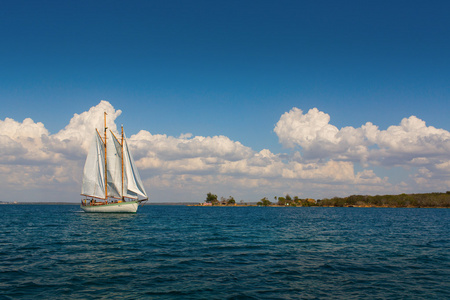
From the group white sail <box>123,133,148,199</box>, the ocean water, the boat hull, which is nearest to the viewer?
the ocean water

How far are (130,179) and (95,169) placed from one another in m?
10.2

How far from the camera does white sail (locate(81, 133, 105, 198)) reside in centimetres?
8881

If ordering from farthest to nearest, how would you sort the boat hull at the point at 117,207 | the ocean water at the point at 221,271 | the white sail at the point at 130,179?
the boat hull at the point at 117,207 < the white sail at the point at 130,179 < the ocean water at the point at 221,271

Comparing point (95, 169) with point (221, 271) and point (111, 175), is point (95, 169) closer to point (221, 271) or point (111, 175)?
point (111, 175)

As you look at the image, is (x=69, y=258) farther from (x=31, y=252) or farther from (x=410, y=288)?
(x=410, y=288)

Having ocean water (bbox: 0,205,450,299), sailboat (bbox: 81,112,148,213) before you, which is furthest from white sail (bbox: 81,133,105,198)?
ocean water (bbox: 0,205,450,299)

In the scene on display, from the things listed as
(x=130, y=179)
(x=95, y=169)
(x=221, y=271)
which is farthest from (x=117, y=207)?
(x=221, y=271)

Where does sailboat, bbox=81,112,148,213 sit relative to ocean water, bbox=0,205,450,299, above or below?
above

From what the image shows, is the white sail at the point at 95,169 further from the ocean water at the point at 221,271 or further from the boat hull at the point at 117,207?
the ocean water at the point at 221,271

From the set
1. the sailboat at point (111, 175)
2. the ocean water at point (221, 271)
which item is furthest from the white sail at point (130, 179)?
the ocean water at point (221, 271)

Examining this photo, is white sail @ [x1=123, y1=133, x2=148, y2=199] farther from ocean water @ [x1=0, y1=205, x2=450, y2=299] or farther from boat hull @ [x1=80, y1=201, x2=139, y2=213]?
ocean water @ [x1=0, y1=205, x2=450, y2=299]

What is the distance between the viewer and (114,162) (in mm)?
89875

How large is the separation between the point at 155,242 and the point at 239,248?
1059 cm

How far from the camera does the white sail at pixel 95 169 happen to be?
88812 mm
